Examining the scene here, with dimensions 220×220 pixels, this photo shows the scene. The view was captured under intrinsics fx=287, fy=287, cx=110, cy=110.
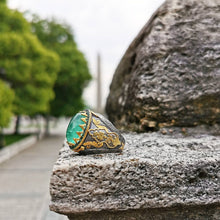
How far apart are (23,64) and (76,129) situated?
427 inches

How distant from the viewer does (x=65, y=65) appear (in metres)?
18.9

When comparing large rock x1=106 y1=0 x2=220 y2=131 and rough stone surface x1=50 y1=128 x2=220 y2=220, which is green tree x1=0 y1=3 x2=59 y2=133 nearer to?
large rock x1=106 y1=0 x2=220 y2=131

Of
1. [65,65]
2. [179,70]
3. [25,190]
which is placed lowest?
[25,190]

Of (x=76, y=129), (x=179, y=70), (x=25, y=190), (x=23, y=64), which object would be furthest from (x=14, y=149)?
(x=76, y=129)

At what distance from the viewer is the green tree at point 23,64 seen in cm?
1096

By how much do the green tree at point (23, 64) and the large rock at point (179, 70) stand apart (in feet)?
30.5

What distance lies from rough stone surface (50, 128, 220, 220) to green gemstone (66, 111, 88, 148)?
0.31 ft

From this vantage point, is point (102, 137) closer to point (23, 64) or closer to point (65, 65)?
point (23, 64)

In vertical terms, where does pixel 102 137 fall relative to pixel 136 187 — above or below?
above

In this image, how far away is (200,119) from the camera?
2.11 m

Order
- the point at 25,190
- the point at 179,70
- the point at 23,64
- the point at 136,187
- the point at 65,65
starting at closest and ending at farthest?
the point at 136,187 → the point at 179,70 → the point at 25,190 → the point at 23,64 → the point at 65,65

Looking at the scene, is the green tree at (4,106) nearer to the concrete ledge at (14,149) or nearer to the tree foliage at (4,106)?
the tree foliage at (4,106)

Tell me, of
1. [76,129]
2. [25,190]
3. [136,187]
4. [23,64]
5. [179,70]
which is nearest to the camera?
[136,187]

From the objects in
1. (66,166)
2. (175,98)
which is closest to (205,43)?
(175,98)
